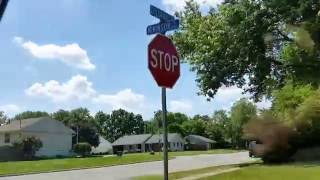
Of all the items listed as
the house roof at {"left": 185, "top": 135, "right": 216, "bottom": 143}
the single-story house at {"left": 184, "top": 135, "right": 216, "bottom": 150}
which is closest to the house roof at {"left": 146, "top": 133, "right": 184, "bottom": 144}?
the single-story house at {"left": 184, "top": 135, "right": 216, "bottom": 150}

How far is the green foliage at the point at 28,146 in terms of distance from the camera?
63250 mm

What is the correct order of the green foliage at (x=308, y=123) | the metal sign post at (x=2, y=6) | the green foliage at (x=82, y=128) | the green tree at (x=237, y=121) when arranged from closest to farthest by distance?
the metal sign post at (x=2, y=6) → the green foliage at (x=308, y=123) → the green tree at (x=237, y=121) → the green foliage at (x=82, y=128)

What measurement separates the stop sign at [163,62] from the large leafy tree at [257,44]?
9407mm

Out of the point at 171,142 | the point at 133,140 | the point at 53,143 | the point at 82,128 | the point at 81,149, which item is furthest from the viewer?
the point at 133,140

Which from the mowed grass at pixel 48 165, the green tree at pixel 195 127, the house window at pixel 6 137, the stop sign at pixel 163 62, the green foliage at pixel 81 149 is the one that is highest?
the green tree at pixel 195 127

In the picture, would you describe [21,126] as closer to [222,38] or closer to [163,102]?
[222,38]

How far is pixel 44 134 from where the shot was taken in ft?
241

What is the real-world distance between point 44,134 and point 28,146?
382 inches

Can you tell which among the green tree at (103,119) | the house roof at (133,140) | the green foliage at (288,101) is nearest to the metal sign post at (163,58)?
the green foliage at (288,101)

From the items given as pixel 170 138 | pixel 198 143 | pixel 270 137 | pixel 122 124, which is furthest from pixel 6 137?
pixel 122 124

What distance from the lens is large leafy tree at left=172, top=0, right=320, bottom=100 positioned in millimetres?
15422

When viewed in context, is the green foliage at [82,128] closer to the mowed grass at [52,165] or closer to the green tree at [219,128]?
the green tree at [219,128]

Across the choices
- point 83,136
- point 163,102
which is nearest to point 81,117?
point 83,136

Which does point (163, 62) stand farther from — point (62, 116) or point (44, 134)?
point (62, 116)
